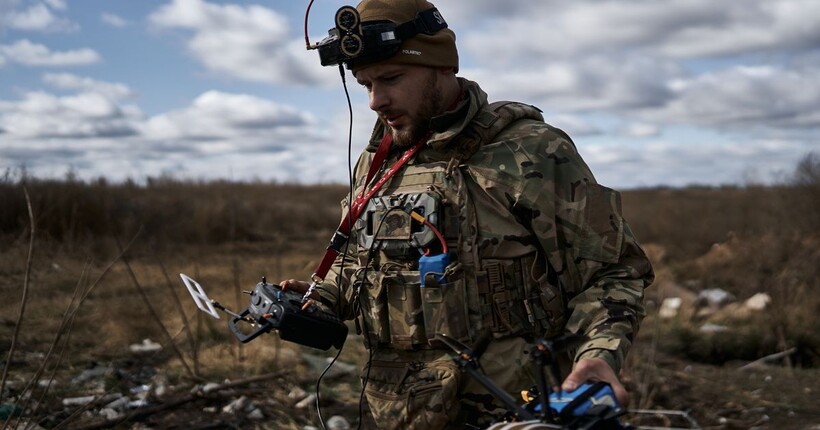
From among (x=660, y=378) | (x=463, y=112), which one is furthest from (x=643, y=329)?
(x=463, y=112)

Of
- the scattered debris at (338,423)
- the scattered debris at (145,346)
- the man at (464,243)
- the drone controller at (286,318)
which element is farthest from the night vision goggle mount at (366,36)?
the scattered debris at (145,346)

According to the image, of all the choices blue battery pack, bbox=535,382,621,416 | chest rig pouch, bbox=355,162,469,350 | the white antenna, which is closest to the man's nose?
chest rig pouch, bbox=355,162,469,350

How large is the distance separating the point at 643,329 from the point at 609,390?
8903mm

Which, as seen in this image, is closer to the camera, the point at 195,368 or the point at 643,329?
the point at 195,368

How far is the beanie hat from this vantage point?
2633 millimetres

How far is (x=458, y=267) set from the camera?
2.48 meters

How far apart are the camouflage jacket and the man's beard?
0.05 metres

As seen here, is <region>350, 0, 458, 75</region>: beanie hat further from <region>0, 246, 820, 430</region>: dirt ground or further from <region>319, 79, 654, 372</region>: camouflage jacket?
<region>0, 246, 820, 430</region>: dirt ground

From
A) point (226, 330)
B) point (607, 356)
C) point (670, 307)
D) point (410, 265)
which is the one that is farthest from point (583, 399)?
point (670, 307)

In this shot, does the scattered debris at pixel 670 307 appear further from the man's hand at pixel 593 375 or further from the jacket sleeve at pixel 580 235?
the man's hand at pixel 593 375

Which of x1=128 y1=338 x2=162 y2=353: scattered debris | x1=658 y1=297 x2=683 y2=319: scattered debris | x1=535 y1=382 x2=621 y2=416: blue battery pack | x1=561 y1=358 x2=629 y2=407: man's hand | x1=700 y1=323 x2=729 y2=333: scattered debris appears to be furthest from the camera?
x1=658 y1=297 x2=683 y2=319: scattered debris

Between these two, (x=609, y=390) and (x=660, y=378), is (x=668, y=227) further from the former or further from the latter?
(x=609, y=390)

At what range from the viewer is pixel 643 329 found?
1041 cm

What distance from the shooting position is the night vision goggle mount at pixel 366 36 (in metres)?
2.59
